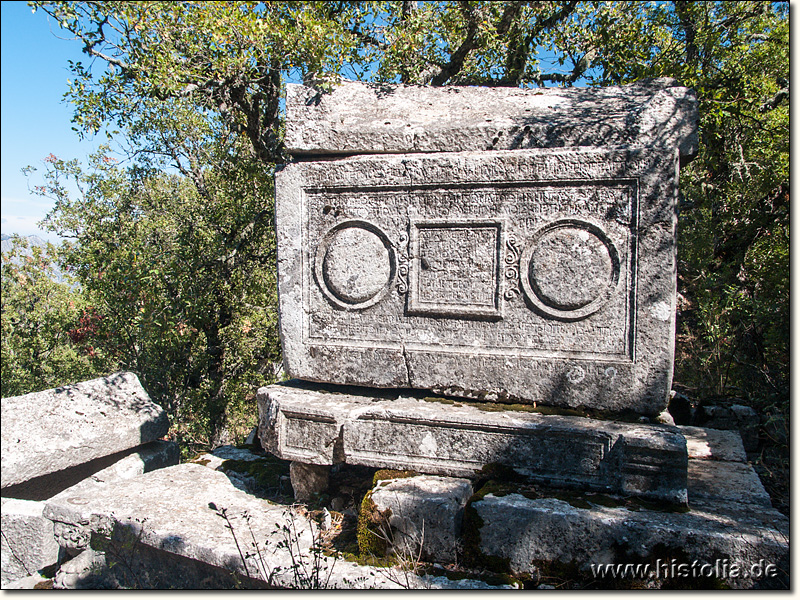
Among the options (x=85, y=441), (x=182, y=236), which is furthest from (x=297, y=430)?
(x=182, y=236)

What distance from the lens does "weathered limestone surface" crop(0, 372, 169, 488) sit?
13.6 ft

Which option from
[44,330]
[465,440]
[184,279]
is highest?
[184,279]

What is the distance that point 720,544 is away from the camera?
8.30 feet

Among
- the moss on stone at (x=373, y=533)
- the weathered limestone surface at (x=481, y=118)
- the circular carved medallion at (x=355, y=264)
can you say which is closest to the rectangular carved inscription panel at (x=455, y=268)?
the circular carved medallion at (x=355, y=264)

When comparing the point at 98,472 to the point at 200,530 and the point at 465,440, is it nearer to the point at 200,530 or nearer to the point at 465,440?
the point at 200,530

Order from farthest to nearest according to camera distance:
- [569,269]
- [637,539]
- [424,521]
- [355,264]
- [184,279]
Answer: [184,279] → [355,264] → [569,269] → [424,521] → [637,539]

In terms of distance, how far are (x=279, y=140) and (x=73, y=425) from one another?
3.80 m

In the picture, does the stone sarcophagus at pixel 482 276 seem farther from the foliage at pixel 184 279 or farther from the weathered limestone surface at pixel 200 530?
the foliage at pixel 184 279

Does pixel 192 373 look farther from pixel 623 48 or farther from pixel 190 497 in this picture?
pixel 623 48

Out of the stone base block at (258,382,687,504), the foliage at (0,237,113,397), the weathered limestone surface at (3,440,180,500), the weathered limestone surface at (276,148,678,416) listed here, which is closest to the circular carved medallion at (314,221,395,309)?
the weathered limestone surface at (276,148,678,416)

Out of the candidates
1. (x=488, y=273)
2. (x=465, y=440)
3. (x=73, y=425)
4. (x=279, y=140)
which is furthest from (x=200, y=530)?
(x=279, y=140)

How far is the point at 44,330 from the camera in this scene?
6910 mm

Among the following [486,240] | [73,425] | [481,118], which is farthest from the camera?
[73,425]

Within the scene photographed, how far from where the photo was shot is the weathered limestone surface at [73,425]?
4.16 meters
